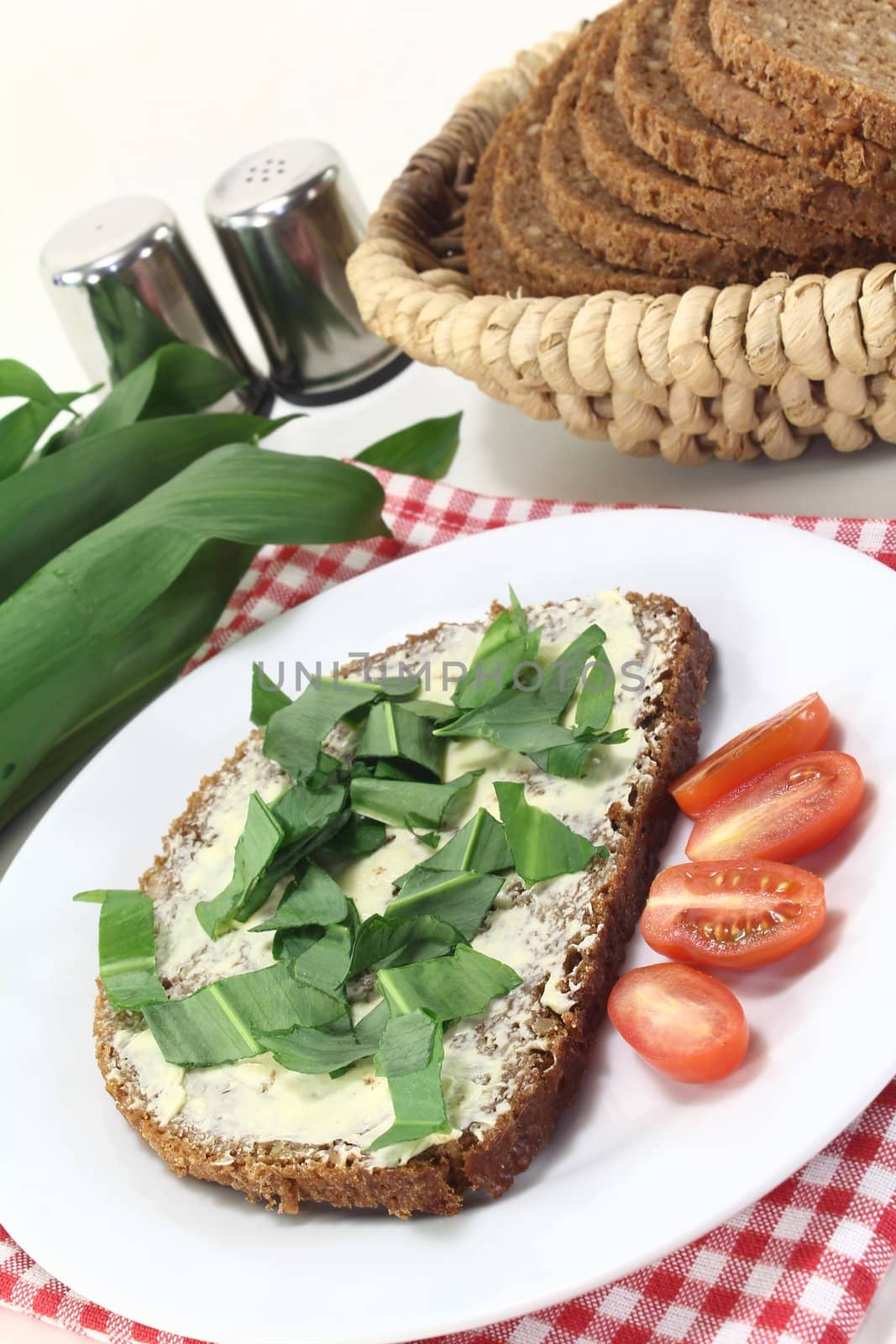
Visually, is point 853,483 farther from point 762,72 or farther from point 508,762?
point 508,762

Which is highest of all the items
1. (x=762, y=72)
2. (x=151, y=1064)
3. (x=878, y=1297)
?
(x=762, y=72)

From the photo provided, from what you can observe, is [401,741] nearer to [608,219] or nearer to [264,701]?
[264,701]

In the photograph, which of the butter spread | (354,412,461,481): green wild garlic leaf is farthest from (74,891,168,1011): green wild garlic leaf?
(354,412,461,481): green wild garlic leaf

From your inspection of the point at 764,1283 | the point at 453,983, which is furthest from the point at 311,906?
the point at 764,1283

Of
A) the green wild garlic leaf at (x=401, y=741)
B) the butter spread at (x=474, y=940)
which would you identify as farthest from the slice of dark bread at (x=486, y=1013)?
the green wild garlic leaf at (x=401, y=741)

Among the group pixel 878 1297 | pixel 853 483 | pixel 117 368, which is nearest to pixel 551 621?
pixel 853 483

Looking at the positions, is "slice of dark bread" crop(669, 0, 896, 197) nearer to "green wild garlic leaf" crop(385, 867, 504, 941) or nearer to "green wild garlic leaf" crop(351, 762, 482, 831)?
"green wild garlic leaf" crop(351, 762, 482, 831)
